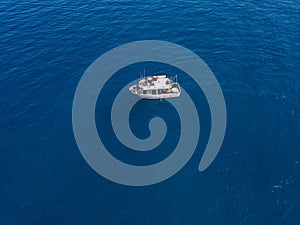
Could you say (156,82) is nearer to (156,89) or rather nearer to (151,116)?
(156,89)

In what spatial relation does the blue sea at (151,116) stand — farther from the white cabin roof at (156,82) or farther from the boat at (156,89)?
the white cabin roof at (156,82)

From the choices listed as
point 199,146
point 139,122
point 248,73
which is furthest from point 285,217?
point 248,73

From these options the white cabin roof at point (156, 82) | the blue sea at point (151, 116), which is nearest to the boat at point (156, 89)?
the white cabin roof at point (156, 82)

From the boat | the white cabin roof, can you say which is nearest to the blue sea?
the boat

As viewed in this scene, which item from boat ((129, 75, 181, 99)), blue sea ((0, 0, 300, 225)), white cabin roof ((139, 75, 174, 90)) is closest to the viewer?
blue sea ((0, 0, 300, 225))

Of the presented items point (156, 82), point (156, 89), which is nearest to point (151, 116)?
point (156, 89)

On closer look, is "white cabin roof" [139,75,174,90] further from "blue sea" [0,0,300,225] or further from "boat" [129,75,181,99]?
"blue sea" [0,0,300,225]

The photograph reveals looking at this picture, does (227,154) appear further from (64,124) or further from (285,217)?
(64,124)
